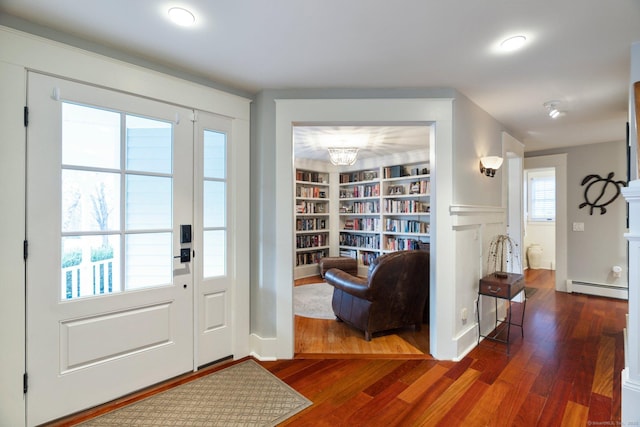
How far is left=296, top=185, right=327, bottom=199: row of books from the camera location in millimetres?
6035

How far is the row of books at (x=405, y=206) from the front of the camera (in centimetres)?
516

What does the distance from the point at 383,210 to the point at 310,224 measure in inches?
61.0

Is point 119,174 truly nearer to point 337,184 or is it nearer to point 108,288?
point 108,288

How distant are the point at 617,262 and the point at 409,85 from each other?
4465 millimetres

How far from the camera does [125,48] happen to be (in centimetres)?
194

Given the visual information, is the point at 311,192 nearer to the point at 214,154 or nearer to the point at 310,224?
the point at 310,224

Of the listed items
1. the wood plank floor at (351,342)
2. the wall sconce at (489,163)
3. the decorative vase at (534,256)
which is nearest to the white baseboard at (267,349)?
the wood plank floor at (351,342)

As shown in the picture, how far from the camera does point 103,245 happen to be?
1931 millimetres

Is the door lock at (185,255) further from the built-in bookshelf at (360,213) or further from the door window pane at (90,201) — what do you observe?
the built-in bookshelf at (360,213)

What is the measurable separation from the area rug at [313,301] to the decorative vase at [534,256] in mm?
4761

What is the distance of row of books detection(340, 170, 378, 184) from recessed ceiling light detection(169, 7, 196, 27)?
4.55 m

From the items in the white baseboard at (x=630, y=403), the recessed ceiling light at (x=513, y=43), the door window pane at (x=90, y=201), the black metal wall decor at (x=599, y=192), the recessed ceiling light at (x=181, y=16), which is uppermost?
the recessed ceiling light at (x=181, y=16)

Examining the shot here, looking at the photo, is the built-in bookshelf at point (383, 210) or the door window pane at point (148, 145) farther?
the built-in bookshelf at point (383, 210)

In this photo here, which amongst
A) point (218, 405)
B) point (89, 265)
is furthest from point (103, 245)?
point (218, 405)
